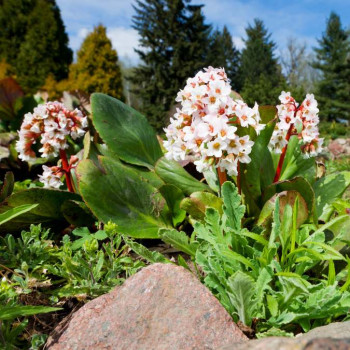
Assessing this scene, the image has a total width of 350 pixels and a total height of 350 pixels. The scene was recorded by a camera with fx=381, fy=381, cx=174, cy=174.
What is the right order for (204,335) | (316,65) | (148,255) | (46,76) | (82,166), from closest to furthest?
(204,335)
(148,255)
(82,166)
(46,76)
(316,65)

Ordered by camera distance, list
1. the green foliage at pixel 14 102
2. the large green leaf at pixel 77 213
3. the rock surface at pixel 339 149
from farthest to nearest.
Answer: the rock surface at pixel 339 149, the green foliage at pixel 14 102, the large green leaf at pixel 77 213

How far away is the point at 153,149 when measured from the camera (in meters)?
2.54

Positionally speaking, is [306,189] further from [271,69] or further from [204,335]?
[271,69]

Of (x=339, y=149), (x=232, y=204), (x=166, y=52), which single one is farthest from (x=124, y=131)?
(x=166, y=52)

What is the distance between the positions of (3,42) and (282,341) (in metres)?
17.0

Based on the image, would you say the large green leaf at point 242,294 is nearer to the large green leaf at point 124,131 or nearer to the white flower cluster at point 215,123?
the white flower cluster at point 215,123

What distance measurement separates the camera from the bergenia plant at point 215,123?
1668 mm

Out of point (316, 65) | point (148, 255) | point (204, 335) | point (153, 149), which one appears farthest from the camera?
point (316, 65)

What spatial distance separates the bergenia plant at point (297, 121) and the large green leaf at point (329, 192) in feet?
0.60

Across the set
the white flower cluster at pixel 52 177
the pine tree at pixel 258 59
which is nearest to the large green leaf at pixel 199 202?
the white flower cluster at pixel 52 177

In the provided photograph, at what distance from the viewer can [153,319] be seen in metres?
1.30

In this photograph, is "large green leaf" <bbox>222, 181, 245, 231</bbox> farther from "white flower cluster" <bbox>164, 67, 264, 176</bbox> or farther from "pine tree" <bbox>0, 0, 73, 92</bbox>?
"pine tree" <bbox>0, 0, 73, 92</bbox>

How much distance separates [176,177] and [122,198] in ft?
1.08

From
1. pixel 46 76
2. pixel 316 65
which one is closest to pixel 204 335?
pixel 46 76
